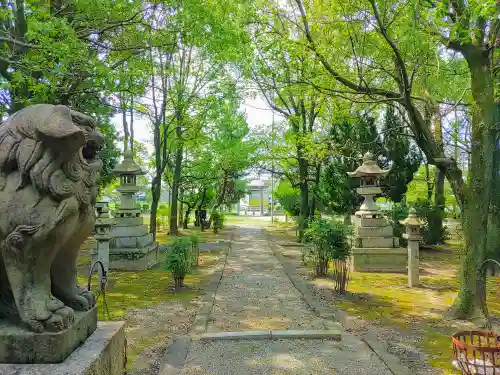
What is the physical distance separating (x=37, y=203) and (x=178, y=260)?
532cm

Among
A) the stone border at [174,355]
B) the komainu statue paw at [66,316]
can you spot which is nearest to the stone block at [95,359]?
the komainu statue paw at [66,316]

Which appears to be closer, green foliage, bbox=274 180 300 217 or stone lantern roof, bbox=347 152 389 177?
stone lantern roof, bbox=347 152 389 177

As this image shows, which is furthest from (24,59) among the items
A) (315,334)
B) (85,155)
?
(315,334)

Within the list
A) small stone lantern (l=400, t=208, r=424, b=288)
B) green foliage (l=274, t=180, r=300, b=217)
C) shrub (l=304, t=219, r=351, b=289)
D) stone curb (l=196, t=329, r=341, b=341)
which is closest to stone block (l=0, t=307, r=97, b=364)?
stone curb (l=196, t=329, r=341, b=341)

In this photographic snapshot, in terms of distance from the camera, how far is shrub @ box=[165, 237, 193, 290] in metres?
7.55

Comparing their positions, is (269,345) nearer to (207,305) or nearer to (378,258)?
(207,305)

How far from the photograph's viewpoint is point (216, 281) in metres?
8.55

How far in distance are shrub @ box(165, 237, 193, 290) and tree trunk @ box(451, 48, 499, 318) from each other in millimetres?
4832

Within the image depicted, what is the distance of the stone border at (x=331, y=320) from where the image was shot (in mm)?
4002

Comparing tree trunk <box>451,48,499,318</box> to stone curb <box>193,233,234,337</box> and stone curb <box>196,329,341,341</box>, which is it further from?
stone curb <box>193,233,234,337</box>

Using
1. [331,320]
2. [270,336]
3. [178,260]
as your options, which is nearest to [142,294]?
[178,260]

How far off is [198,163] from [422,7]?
639 inches

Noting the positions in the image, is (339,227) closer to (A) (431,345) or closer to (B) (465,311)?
(B) (465,311)

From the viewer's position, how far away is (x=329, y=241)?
812 centimetres
